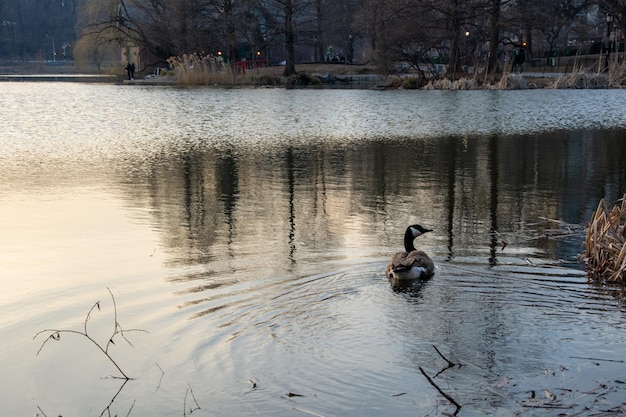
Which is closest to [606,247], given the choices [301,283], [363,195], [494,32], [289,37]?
[301,283]

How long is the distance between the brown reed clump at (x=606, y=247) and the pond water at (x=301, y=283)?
0.87 feet

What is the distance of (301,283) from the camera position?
8.08 meters

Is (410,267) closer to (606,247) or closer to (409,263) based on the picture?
(409,263)

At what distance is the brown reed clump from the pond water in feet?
0.87

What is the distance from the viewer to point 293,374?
5.75 m

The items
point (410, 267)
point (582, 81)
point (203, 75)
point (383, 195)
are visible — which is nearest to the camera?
point (410, 267)

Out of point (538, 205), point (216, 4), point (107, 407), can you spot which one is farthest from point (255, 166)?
point (216, 4)

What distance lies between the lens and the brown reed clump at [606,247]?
26.7ft

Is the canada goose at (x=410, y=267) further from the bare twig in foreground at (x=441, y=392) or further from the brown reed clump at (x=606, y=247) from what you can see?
the bare twig in foreground at (x=441, y=392)

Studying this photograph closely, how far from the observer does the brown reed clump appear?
26.7ft

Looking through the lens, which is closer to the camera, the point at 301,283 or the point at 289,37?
the point at 301,283

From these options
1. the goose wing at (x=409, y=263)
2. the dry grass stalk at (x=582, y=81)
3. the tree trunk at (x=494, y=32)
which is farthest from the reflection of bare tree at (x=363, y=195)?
the tree trunk at (x=494, y=32)

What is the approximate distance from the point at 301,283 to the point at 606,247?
338cm

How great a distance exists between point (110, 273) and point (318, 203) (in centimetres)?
472
